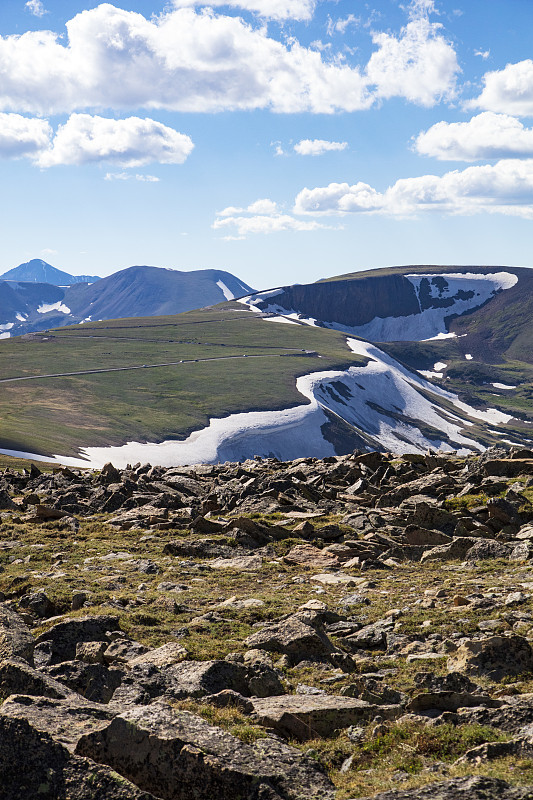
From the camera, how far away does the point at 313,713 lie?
10758mm

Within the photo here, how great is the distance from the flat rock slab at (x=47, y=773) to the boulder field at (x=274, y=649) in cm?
2

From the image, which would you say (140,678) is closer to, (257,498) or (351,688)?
(351,688)

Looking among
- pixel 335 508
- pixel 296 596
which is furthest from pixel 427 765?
pixel 335 508

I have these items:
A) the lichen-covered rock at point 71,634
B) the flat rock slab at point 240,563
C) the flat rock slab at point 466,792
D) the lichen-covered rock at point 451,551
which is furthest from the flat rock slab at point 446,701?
the flat rock slab at point 240,563

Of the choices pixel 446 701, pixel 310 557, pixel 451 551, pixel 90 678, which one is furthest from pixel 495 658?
pixel 310 557

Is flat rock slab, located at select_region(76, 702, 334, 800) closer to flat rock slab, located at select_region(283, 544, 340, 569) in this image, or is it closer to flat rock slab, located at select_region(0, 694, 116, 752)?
flat rock slab, located at select_region(0, 694, 116, 752)

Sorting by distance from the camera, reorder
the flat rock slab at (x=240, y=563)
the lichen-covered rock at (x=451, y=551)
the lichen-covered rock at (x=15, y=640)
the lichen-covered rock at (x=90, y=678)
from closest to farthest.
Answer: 1. the lichen-covered rock at (x=90, y=678)
2. the lichen-covered rock at (x=15, y=640)
3. the lichen-covered rock at (x=451, y=551)
4. the flat rock slab at (x=240, y=563)

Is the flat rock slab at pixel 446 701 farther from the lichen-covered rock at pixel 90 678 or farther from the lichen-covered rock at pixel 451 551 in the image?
the lichen-covered rock at pixel 451 551

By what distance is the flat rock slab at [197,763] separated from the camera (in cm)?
817

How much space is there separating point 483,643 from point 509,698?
6.56 feet

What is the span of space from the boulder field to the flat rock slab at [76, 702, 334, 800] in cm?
2

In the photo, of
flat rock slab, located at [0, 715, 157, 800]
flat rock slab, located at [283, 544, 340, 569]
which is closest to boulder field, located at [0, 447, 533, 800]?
flat rock slab, located at [0, 715, 157, 800]

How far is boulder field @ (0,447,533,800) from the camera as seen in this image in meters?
8.42

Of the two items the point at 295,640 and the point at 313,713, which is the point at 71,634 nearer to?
the point at 295,640
